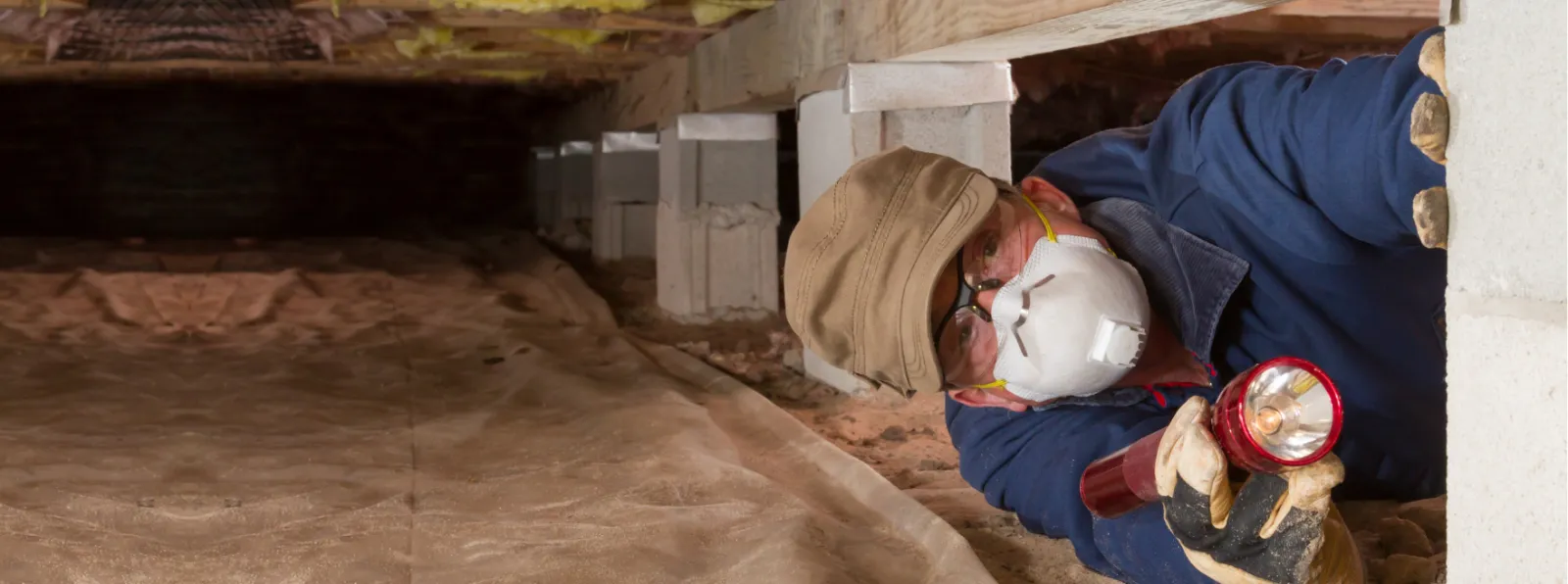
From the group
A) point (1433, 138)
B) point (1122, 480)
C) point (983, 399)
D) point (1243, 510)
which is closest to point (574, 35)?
point (983, 399)

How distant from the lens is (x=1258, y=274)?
200cm

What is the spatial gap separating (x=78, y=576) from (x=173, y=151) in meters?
11.6

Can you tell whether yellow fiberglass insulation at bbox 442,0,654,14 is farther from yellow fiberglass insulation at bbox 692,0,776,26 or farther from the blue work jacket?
the blue work jacket

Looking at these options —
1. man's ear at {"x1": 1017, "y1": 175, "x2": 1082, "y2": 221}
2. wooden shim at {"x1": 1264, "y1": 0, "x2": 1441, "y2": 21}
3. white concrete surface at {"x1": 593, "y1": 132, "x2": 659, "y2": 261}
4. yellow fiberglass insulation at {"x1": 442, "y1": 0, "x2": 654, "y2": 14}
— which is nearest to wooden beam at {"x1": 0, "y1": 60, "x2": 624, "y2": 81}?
white concrete surface at {"x1": 593, "y1": 132, "x2": 659, "y2": 261}

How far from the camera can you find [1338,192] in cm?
167

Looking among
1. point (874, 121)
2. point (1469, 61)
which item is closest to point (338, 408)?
point (874, 121)

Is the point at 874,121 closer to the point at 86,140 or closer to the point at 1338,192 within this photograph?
the point at 1338,192

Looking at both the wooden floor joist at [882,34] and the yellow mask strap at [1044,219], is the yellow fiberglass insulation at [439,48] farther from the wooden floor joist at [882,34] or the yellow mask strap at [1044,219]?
the yellow mask strap at [1044,219]

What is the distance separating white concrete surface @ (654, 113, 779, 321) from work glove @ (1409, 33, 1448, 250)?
451 centimetres

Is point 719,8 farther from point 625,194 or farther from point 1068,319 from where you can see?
point 625,194

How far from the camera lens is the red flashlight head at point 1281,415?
1.46 m

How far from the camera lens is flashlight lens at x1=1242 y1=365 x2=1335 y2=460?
146cm

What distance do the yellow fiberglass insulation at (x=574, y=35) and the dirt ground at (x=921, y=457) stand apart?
130cm

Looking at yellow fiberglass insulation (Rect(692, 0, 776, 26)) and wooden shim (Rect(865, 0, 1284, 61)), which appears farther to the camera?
yellow fiberglass insulation (Rect(692, 0, 776, 26))
